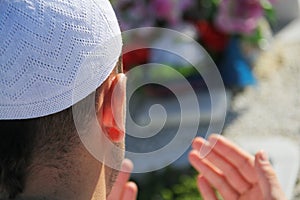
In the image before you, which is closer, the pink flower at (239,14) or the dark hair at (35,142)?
the dark hair at (35,142)

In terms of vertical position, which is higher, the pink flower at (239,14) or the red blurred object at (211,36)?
the pink flower at (239,14)

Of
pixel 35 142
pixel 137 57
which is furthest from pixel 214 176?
pixel 137 57

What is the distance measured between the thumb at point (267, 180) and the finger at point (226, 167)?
13 cm

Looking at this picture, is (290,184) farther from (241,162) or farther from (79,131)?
(79,131)

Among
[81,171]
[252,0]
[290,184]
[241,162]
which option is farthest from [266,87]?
[81,171]

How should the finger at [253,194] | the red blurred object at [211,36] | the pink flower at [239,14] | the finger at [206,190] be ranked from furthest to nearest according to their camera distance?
1. the red blurred object at [211,36]
2. the pink flower at [239,14]
3. the finger at [206,190]
4. the finger at [253,194]

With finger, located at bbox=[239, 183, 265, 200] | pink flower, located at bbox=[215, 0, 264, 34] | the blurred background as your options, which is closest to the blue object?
the blurred background

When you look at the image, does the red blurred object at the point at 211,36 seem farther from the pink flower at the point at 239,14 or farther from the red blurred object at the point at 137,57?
the red blurred object at the point at 137,57

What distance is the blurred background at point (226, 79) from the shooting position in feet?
13.0

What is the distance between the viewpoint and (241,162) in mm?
2408

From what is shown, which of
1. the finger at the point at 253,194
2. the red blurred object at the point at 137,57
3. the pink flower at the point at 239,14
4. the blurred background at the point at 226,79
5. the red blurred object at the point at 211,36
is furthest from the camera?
the red blurred object at the point at 211,36

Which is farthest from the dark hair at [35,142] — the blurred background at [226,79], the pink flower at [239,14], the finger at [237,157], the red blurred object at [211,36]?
the red blurred object at [211,36]

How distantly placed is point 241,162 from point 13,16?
42.3 inches

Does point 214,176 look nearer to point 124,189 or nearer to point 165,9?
point 124,189
